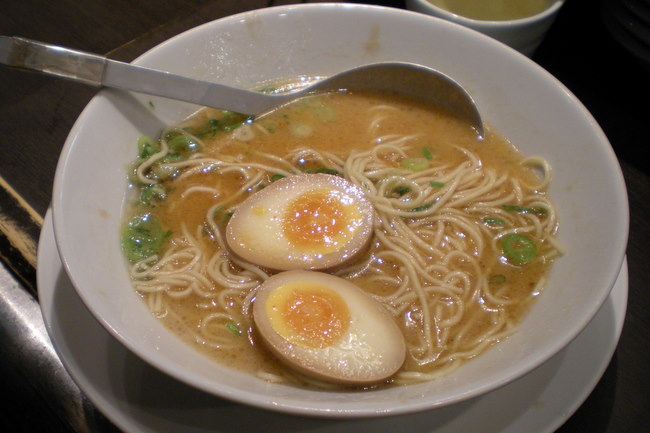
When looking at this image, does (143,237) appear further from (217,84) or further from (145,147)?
(217,84)

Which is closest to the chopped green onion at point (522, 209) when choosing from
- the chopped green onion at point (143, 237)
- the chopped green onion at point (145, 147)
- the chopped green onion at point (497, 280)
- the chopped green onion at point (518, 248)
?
the chopped green onion at point (518, 248)

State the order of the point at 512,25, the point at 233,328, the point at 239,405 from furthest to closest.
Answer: the point at 512,25
the point at 233,328
the point at 239,405

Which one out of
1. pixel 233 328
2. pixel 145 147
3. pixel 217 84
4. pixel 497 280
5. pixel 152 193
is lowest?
pixel 497 280

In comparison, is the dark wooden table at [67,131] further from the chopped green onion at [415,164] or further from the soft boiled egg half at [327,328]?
the chopped green onion at [415,164]

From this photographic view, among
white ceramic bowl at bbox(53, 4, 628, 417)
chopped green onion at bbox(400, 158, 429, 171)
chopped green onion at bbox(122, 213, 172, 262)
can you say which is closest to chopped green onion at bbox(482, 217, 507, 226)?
white ceramic bowl at bbox(53, 4, 628, 417)

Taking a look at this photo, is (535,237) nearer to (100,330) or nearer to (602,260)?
(602,260)

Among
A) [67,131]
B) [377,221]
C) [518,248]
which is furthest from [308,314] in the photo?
[67,131]

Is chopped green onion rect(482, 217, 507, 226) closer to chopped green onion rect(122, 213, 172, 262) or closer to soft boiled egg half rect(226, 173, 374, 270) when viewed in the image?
soft boiled egg half rect(226, 173, 374, 270)
